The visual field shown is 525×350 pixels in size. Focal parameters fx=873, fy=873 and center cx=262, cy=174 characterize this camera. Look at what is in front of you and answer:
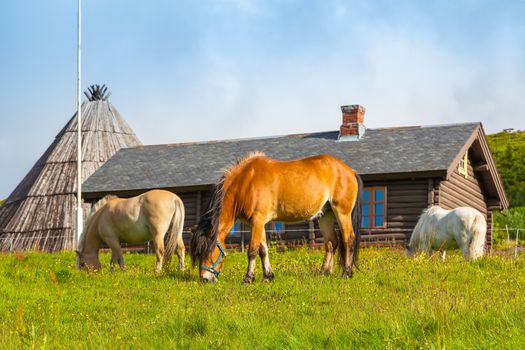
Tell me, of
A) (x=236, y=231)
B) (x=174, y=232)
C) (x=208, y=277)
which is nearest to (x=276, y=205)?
(x=208, y=277)

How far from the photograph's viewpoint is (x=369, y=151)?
29047mm

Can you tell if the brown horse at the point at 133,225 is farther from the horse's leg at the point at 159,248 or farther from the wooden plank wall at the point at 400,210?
the wooden plank wall at the point at 400,210

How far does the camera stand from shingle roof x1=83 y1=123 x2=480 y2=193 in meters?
27.5

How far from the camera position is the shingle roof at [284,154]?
2755 cm

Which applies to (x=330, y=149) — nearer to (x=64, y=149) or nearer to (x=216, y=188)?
(x=64, y=149)

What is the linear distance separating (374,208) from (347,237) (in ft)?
44.9

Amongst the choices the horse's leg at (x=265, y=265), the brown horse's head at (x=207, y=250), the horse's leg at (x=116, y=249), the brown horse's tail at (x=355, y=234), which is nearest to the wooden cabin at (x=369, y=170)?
the horse's leg at (x=116, y=249)

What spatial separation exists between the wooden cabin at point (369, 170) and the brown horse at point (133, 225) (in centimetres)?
1033

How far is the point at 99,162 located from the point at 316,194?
24901 millimetres

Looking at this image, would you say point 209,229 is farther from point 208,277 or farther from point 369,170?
point 369,170

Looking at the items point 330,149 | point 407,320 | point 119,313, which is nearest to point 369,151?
point 330,149

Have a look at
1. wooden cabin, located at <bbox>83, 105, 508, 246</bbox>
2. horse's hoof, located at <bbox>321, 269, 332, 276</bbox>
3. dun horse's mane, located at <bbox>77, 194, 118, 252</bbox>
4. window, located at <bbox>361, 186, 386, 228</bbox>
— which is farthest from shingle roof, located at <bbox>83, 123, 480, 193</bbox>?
horse's hoof, located at <bbox>321, 269, 332, 276</bbox>

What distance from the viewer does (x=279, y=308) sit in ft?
34.1

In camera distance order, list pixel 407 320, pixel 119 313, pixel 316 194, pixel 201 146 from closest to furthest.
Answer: pixel 407 320
pixel 119 313
pixel 316 194
pixel 201 146
